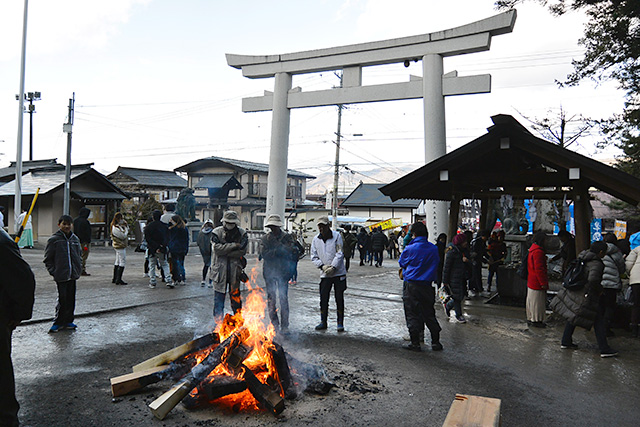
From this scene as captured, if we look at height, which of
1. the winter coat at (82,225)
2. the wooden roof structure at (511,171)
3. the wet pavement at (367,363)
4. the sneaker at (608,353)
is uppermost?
the wooden roof structure at (511,171)

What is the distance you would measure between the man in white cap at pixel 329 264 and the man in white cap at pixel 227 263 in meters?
1.30

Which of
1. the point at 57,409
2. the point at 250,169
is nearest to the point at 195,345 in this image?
the point at 57,409

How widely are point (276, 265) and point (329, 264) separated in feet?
3.00

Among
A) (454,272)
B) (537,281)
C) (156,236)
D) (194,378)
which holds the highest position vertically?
(156,236)

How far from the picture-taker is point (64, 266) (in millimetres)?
6988

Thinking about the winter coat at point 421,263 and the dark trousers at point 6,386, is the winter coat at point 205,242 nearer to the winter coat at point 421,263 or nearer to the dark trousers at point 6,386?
the winter coat at point 421,263

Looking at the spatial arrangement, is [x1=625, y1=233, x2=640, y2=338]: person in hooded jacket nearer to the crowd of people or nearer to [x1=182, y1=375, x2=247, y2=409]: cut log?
the crowd of people

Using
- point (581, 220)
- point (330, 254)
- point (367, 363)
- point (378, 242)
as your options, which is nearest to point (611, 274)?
point (581, 220)

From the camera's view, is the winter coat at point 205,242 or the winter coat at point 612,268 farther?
the winter coat at point 205,242

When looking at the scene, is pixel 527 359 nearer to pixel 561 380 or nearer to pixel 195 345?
pixel 561 380

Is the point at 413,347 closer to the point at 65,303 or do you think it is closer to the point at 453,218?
the point at 453,218

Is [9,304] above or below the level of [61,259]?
below

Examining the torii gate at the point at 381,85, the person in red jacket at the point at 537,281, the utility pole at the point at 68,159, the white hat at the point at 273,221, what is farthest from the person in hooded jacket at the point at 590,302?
the utility pole at the point at 68,159

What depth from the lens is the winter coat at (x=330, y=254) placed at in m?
7.66
